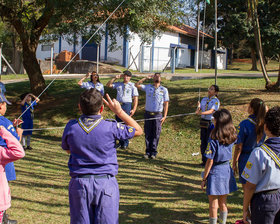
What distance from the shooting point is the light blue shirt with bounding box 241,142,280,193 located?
282 cm

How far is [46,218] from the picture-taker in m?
4.58

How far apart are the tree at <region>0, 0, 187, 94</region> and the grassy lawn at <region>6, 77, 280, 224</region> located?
242 centimetres

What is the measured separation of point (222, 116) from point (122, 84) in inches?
199

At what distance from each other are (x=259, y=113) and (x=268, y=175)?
1689mm

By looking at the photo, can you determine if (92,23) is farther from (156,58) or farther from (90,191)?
(156,58)

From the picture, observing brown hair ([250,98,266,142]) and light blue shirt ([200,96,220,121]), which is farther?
light blue shirt ([200,96,220,121])

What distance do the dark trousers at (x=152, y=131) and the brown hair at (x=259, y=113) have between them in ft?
12.0

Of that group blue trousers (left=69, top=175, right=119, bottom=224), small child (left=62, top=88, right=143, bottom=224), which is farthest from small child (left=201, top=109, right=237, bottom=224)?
blue trousers (left=69, top=175, right=119, bottom=224)

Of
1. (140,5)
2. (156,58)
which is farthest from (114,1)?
(156,58)

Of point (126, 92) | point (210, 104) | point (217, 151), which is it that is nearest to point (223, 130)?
point (217, 151)

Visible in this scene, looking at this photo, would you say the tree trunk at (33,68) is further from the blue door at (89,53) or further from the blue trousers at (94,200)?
the blue door at (89,53)

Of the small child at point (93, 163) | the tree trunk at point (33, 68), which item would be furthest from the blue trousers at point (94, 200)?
the tree trunk at point (33, 68)

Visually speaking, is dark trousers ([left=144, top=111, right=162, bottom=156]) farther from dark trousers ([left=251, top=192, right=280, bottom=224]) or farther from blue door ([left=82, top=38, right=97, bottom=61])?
blue door ([left=82, top=38, right=97, bottom=61])

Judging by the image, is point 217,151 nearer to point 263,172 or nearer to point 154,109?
point 263,172
